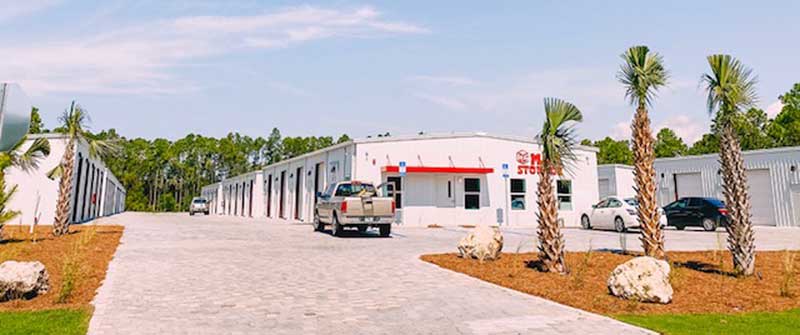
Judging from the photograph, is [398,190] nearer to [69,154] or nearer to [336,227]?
[336,227]

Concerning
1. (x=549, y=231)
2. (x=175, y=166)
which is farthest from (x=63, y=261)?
(x=175, y=166)

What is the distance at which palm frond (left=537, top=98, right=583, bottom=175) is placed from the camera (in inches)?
344

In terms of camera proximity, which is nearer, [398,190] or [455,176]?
[398,190]

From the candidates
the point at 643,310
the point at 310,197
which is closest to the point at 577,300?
the point at 643,310

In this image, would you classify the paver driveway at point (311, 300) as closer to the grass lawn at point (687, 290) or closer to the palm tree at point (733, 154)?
the grass lawn at point (687, 290)

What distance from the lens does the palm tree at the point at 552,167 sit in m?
8.59

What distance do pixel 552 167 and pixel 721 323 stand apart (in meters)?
3.93

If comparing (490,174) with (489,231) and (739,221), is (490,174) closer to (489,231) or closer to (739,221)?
(489,231)

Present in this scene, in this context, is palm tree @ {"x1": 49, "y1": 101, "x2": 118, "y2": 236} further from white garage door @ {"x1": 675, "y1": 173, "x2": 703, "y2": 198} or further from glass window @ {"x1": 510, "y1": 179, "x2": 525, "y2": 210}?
white garage door @ {"x1": 675, "y1": 173, "x2": 703, "y2": 198}

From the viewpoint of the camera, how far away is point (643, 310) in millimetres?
6004

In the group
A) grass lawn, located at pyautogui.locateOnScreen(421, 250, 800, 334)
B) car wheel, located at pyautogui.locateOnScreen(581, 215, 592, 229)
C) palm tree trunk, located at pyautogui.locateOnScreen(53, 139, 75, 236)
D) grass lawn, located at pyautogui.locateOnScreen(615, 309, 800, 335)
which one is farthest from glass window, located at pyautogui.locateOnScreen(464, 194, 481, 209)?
grass lawn, located at pyautogui.locateOnScreen(615, 309, 800, 335)

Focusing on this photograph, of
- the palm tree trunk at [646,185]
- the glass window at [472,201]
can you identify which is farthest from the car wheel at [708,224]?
the palm tree trunk at [646,185]

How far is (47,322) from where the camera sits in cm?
504

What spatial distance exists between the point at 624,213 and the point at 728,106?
37.8 ft
